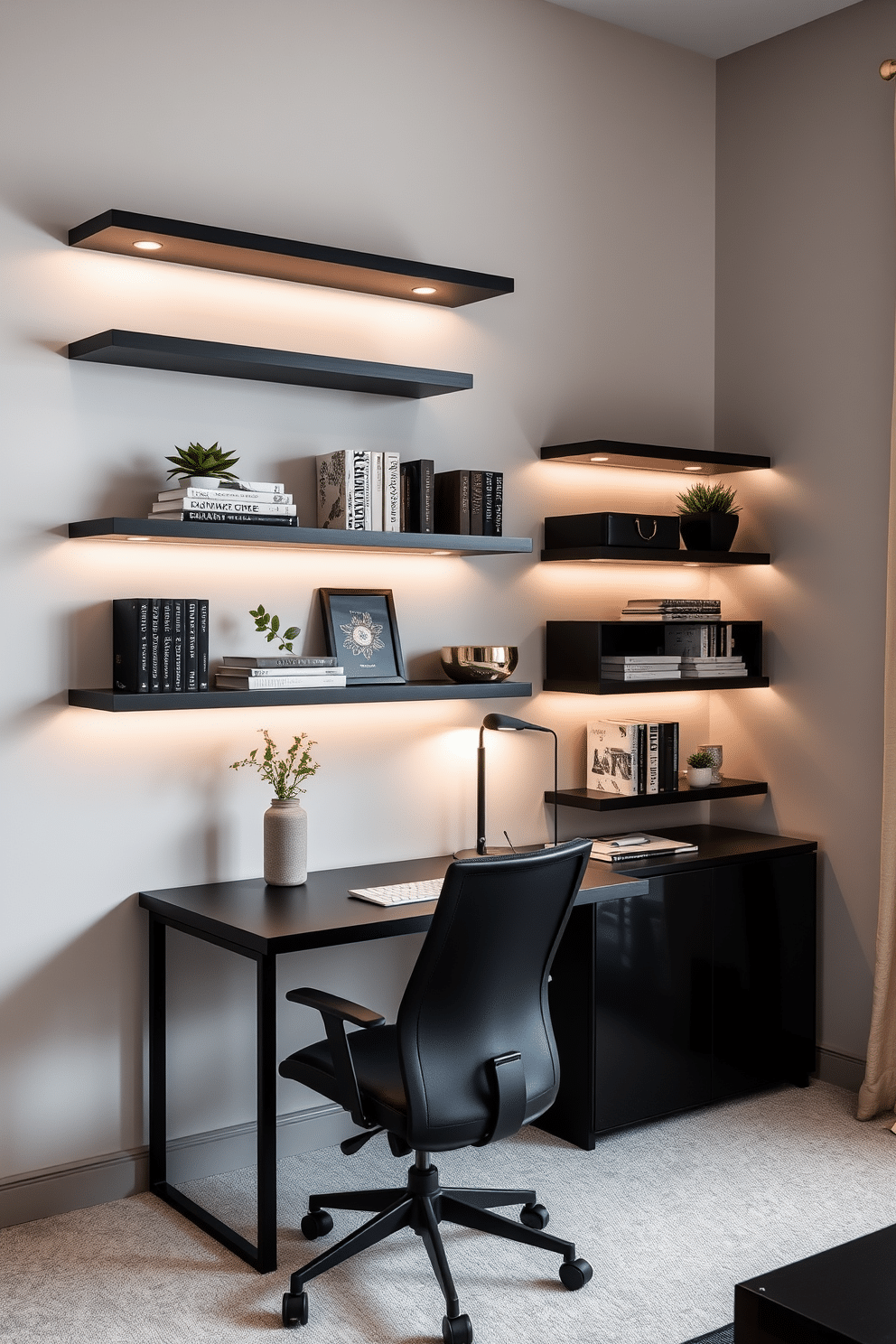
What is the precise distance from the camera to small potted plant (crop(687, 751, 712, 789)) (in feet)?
13.1

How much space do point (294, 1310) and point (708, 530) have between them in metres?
2.51

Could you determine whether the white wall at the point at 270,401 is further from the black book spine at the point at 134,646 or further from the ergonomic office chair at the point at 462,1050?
the ergonomic office chair at the point at 462,1050

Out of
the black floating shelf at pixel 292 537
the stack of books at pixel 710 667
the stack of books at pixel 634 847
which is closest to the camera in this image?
the black floating shelf at pixel 292 537

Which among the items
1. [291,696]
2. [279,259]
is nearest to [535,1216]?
[291,696]

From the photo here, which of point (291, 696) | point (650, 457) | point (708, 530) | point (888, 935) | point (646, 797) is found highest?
point (650, 457)

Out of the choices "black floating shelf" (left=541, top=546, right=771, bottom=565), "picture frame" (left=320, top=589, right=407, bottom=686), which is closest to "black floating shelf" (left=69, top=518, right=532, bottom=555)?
"picture frame" (left=320, top=589, right=407, bottom=686)

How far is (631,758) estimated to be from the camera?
3799 mm

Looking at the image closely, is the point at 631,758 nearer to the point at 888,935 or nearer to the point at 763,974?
the point at 763,974

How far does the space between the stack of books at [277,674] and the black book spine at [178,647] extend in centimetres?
15

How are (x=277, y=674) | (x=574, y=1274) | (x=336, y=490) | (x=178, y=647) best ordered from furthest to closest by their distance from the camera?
(x=336, y=490), (x=277, y=674), (x=178, y=647), (x=574, y=1274)

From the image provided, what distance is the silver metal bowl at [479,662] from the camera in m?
3.49

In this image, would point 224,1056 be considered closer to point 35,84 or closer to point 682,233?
point 35,84

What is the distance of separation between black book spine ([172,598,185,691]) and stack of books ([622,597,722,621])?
58.5 inches

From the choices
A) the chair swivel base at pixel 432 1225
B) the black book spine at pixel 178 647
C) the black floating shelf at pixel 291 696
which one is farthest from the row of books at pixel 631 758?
the black book spine at pixel 178 647
